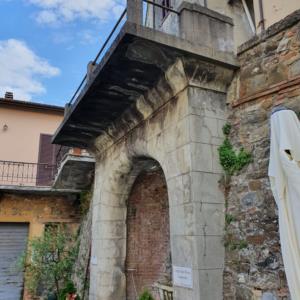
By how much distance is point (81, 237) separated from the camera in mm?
9742

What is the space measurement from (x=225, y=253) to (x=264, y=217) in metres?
0.69

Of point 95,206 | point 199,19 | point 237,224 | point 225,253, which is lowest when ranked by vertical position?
point 225,253

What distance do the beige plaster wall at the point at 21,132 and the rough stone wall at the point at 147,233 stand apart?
7184 millimetres

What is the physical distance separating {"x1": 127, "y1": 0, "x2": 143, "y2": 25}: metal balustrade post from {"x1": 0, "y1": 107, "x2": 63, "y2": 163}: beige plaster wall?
1010 cm

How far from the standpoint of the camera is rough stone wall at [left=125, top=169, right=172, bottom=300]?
6.37 meters

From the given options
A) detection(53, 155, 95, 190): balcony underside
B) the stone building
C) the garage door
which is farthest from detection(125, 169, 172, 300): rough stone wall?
the garage door

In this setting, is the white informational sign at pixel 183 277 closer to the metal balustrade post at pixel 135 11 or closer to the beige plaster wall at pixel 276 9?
the metal balustrade post at pixel 135 11

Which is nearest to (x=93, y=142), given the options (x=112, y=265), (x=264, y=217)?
(x=112, y=265)

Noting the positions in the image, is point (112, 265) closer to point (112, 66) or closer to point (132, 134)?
point (132, 134)

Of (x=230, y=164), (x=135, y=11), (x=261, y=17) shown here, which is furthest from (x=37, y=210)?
(x=261, y=17)

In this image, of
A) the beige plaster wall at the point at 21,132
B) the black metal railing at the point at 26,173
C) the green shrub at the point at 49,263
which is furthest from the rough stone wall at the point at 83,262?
the beige plaster wall at the point at 21,132

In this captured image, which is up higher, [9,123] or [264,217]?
[9,123]

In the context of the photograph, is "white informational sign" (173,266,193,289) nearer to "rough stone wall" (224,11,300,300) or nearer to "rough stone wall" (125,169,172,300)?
"rough stone wall" (224,11,300,300)

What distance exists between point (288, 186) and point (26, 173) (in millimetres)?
11368
